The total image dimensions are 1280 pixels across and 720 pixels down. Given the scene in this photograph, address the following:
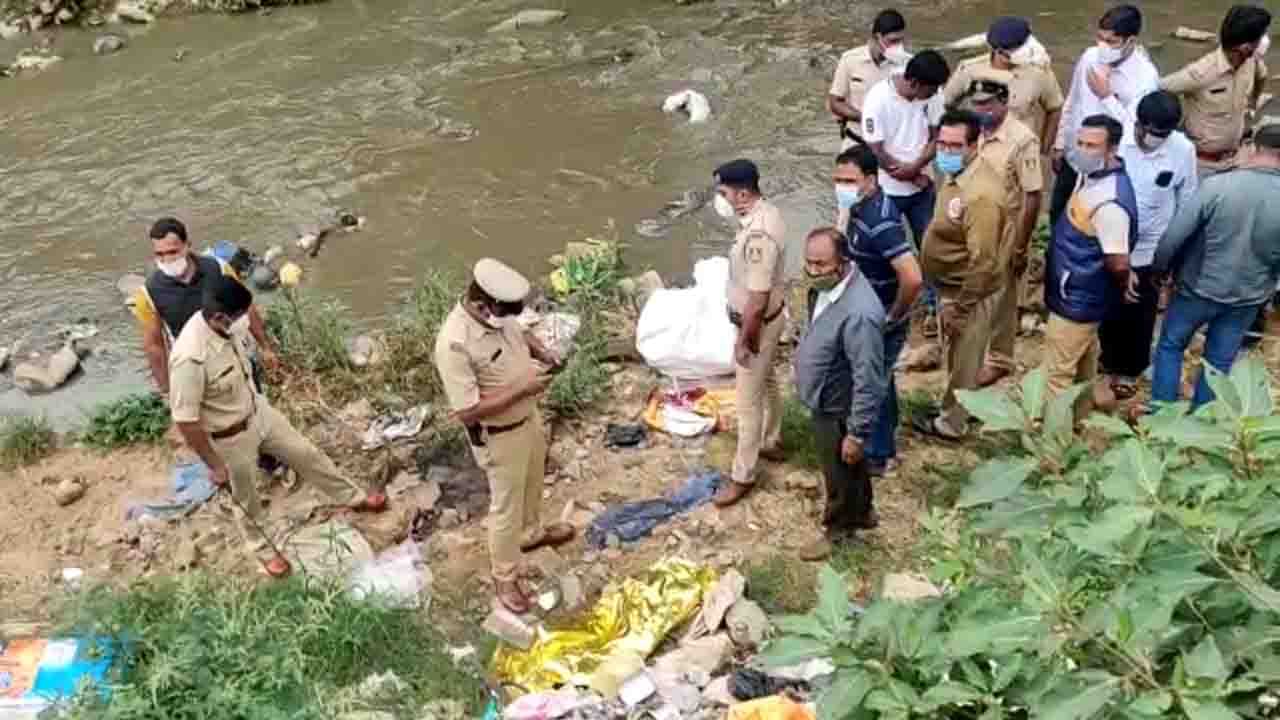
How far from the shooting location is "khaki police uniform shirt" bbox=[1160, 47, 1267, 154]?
6.38 metres

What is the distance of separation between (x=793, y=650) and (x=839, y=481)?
3.02 m

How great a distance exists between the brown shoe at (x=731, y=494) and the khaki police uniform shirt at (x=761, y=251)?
885 mm

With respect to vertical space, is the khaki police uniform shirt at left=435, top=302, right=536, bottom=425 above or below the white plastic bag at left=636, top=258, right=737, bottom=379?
above

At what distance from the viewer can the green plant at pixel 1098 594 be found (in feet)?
6.51

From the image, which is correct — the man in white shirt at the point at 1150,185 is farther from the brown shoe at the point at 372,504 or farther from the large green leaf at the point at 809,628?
the large green leaf at the point at 809,628

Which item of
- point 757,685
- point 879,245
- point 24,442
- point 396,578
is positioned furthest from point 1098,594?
point 24,442

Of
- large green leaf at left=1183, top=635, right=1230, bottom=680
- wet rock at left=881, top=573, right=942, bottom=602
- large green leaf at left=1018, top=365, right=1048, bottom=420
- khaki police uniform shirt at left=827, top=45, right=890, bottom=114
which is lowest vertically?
wet rock at left=881, top=573, right=942, bottom=602

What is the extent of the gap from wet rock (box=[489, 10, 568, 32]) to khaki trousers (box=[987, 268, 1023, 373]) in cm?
707

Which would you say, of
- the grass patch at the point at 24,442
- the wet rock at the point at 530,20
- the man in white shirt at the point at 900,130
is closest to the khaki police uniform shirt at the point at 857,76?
the man in white shirt at the point at 900,130

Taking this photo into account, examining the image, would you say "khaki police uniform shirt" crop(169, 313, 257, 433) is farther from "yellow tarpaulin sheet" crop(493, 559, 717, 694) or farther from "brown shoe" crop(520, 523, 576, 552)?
"yellow tarpaulin sheet" crop(493, 559, 717, 694)

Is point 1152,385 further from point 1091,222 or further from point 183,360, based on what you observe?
point 183,360

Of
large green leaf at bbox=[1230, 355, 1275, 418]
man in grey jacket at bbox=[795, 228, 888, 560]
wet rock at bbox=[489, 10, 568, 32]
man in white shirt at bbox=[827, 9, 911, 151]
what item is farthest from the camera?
wet rock at bbox=[489, 10, 568, 32]

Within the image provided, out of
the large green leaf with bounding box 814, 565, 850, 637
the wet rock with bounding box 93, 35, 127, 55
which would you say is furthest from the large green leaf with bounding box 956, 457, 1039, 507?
the wet rock with bounding box 93, 35, 127, 55

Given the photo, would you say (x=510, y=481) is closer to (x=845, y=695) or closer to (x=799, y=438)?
(x=799, y=438)
